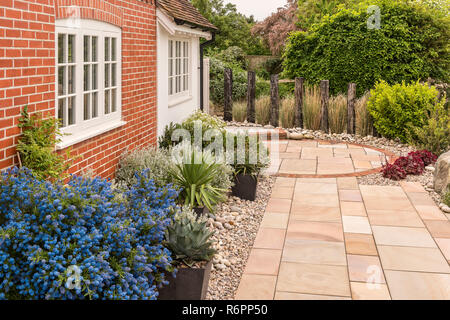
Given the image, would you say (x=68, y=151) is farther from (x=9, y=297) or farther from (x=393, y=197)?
(x=393, y=197)

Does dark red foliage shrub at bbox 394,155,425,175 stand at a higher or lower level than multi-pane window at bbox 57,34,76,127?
lower

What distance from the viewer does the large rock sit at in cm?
808

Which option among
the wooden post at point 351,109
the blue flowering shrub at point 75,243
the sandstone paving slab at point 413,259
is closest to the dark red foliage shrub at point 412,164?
the sandstone paving slab at point 413,259

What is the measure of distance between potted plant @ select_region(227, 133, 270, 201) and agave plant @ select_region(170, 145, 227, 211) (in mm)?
1044

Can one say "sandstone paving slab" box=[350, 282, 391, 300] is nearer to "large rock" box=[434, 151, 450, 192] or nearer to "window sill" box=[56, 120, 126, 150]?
"window sill" box=[56, 120, 126, 150]

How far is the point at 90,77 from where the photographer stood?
21.1 feet

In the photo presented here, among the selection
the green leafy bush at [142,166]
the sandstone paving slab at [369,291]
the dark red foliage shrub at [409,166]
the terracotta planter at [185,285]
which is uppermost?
the green leafy bush at [142,166]

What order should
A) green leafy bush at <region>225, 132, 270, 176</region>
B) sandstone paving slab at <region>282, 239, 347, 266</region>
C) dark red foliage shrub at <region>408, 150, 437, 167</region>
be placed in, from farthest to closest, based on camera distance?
dark red foliage shrub at <region>408, 150, 437, 167</region> < green leafy bush at <region>225, 132, 270, 176</region> < sandstone paving slab at <region>282, 239, 347, 266</region>

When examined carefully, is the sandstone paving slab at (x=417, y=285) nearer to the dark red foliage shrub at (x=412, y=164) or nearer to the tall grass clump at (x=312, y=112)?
the dark red foliage shrub at (x=412, y=164)

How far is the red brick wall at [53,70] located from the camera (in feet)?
14.5

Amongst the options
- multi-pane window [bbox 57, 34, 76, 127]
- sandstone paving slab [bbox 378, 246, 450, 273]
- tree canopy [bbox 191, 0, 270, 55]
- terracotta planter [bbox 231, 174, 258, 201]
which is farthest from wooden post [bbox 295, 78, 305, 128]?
tree canopy [bbox 191, 0, 270, 55]

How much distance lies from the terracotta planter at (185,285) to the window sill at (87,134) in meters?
1.91

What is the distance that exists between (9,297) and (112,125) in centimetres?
376

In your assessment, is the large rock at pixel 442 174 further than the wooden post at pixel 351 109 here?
No
